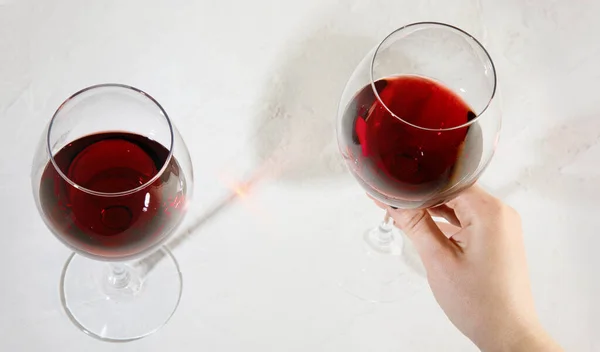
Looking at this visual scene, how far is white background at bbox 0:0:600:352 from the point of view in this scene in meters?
0.66

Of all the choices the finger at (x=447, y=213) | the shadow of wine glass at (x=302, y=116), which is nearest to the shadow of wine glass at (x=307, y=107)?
the shadow of wine glass at (x=302, y=116)

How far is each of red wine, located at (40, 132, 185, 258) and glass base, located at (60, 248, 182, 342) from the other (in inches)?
5.1

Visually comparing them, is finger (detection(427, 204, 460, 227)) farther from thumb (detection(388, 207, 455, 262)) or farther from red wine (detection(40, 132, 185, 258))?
red wine (detection(40, 132, 185, 258))

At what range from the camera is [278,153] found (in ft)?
2.39

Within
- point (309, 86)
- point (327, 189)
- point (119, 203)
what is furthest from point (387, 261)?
point (119, 203)

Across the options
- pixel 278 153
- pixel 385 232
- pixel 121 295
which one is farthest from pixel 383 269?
pixel 121 295

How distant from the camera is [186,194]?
548mm

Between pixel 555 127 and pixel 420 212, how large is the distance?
258 mm

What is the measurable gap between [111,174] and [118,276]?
5.4 inches

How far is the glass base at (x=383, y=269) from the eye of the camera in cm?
69

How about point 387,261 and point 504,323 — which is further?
point 387,261

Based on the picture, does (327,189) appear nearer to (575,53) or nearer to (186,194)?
(186,194)

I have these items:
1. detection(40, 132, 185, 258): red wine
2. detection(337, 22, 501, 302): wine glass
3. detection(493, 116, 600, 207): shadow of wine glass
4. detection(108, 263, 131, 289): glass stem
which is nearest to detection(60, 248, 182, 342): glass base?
detection(108, 263, 131, 289): glass stem

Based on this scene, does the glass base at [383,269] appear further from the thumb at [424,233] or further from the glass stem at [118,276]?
the glass stem at [118,276]
